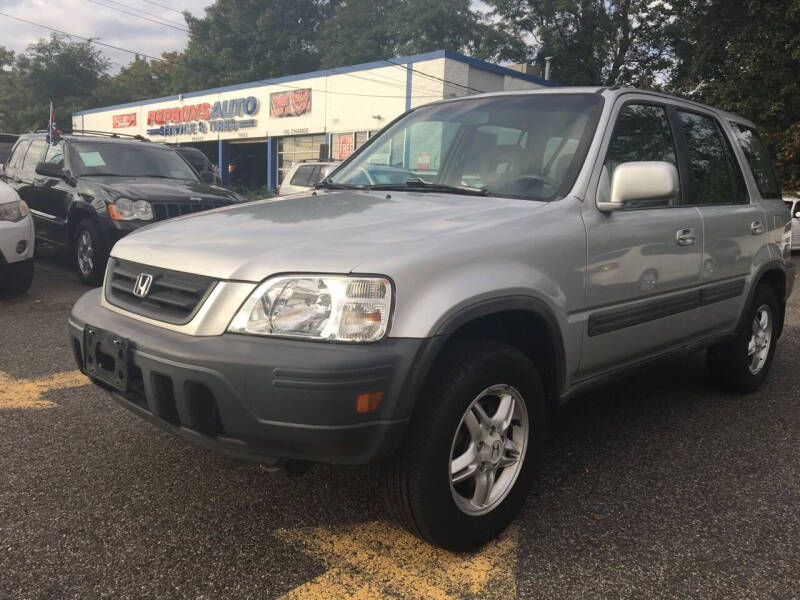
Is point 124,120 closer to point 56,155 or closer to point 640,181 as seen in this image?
point 56,155

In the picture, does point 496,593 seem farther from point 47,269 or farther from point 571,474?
point 47,269

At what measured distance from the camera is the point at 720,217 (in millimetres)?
3674

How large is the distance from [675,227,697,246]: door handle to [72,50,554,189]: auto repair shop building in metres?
14.0

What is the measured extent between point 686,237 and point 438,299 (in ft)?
5.79

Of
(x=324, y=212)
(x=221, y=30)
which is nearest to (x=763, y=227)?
(x=324, y=212)

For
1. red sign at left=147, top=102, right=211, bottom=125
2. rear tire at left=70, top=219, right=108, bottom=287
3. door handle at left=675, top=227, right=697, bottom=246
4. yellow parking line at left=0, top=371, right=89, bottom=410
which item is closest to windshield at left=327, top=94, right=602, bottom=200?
door handle at left=675, top=227, right=697, bottom=246

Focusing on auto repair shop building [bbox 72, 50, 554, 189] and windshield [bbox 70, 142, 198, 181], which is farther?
auto repair shop building [bbox 72, 50, 554, 189]

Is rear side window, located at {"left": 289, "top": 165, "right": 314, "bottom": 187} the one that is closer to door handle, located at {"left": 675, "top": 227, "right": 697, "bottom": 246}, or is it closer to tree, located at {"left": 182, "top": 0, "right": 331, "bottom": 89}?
door handle, located at {"left": 675, "top": 227, "right": 697, "bottom": 246}

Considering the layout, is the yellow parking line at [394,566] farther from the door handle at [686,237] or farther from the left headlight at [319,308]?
the door handle at [686,237]

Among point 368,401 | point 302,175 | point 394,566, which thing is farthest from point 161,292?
point 302,175

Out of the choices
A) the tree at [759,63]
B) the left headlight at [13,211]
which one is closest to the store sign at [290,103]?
the tree at [759,63]

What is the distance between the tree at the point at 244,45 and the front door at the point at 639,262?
47.4 meters

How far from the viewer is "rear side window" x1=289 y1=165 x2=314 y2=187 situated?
12047 millimetres

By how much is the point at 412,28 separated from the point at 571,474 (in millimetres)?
45825
